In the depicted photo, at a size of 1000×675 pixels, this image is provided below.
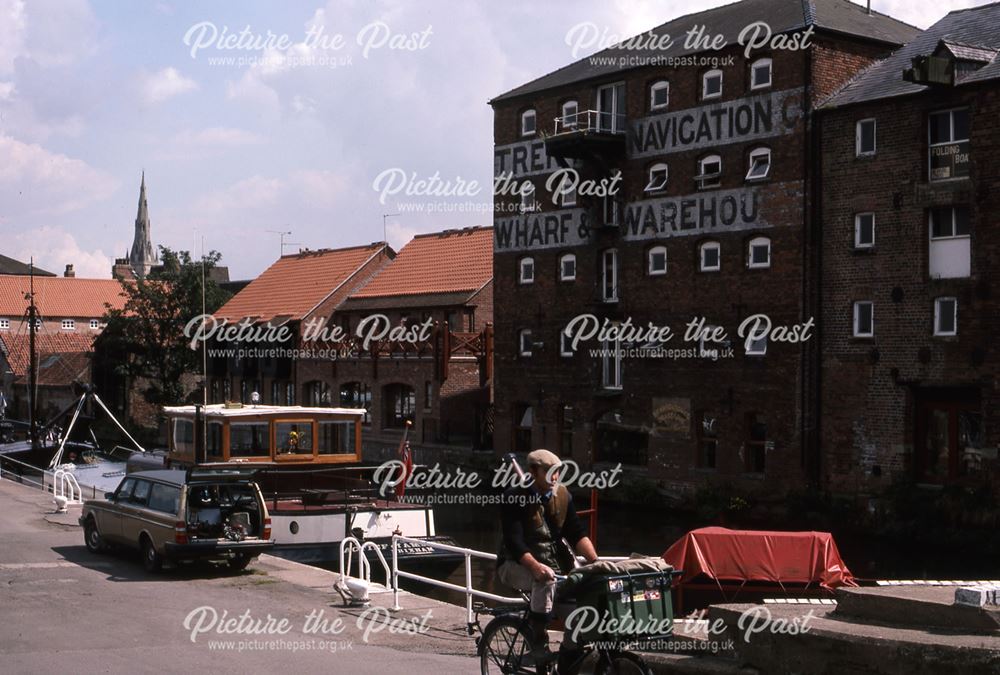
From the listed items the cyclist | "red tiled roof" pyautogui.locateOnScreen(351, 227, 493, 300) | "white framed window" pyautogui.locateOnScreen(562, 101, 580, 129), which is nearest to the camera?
the cyclist

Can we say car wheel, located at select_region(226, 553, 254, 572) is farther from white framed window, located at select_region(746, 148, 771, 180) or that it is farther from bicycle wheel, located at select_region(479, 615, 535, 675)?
white framed window, located at select_region(746, 148, 771, 180)

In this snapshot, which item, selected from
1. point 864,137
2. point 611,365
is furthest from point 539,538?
point 611,365

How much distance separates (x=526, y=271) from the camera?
4588 cm

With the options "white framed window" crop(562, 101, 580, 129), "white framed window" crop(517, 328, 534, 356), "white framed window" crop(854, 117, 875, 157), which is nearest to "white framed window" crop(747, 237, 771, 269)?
"white framed window" crop(854, 117, 875, 157)

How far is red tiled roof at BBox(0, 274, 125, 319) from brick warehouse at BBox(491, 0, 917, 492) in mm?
76871

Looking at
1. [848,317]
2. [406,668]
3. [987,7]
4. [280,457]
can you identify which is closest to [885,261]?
[848,317]

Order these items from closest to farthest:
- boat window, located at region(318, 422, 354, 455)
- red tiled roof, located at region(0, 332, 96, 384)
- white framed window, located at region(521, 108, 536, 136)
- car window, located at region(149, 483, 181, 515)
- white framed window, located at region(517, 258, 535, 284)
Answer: car window, located at region(149, 483, 181, 515) < boat window, located at region(318, 422, 354, 455) < white framed window, located at region(517, 258, 535, 284) < white framed window, located at region(521, 108, 536, 136) < red tiled roof, located at region(0, 332, 96, 384)

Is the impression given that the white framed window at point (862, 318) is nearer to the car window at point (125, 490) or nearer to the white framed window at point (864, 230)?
the white framed window at point (864, 230)

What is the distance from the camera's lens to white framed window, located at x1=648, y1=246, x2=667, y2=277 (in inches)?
1576

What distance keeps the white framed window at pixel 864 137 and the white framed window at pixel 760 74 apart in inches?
139

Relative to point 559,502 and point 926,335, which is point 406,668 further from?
point 926,335

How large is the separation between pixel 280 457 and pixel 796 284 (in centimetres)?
1641

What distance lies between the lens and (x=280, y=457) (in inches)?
1062

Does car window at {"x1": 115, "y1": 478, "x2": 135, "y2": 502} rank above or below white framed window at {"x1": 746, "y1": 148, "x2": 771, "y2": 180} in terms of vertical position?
below
